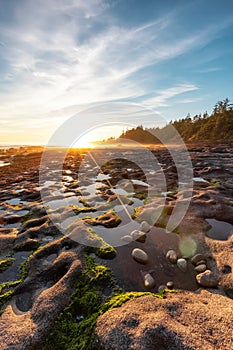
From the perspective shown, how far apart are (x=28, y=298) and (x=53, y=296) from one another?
63 cm

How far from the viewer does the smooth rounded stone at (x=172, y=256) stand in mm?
4936

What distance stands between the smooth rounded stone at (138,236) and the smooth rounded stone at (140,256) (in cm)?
75

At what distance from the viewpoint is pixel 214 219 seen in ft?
22.7

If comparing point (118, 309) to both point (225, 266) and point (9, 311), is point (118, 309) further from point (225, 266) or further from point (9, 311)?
point (225, 266)

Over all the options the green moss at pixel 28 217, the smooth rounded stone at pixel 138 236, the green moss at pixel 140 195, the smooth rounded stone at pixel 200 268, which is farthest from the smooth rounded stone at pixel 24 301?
the green moss at pixel 140 195

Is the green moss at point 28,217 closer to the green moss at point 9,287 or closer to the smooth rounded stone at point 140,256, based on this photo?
the green moss at point 9,287

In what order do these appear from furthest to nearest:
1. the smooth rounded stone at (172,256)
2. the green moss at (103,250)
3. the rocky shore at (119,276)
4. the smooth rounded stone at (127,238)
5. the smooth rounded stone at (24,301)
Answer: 1. the smooth rounded stone at (127,238)
2. the green moss at (103,250)
3. the smooth rounded stone at (172,256)
4. the smooth rounded stone at (24,301)
5. the rocky shore at (119,276)

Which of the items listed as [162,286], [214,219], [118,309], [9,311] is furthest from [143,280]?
[214,219]

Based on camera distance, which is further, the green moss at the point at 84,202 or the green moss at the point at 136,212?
the green moss at the point at 84,202

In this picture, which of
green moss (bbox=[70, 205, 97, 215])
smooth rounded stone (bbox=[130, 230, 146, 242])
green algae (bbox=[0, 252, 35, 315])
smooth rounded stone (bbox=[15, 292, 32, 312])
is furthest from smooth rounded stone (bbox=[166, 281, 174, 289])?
green moss (bbox=[70, 205, 97, 215])

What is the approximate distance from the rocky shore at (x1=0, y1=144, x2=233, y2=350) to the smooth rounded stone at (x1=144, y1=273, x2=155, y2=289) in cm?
2

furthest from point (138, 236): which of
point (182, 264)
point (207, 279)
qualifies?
point (207, 279)

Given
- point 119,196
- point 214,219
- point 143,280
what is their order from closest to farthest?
point 143,280 < point 214,219 < point 119,196

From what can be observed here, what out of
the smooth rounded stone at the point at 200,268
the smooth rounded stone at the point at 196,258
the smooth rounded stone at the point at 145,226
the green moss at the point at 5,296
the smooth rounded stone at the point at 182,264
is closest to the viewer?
the green moss at the point at 5,296
